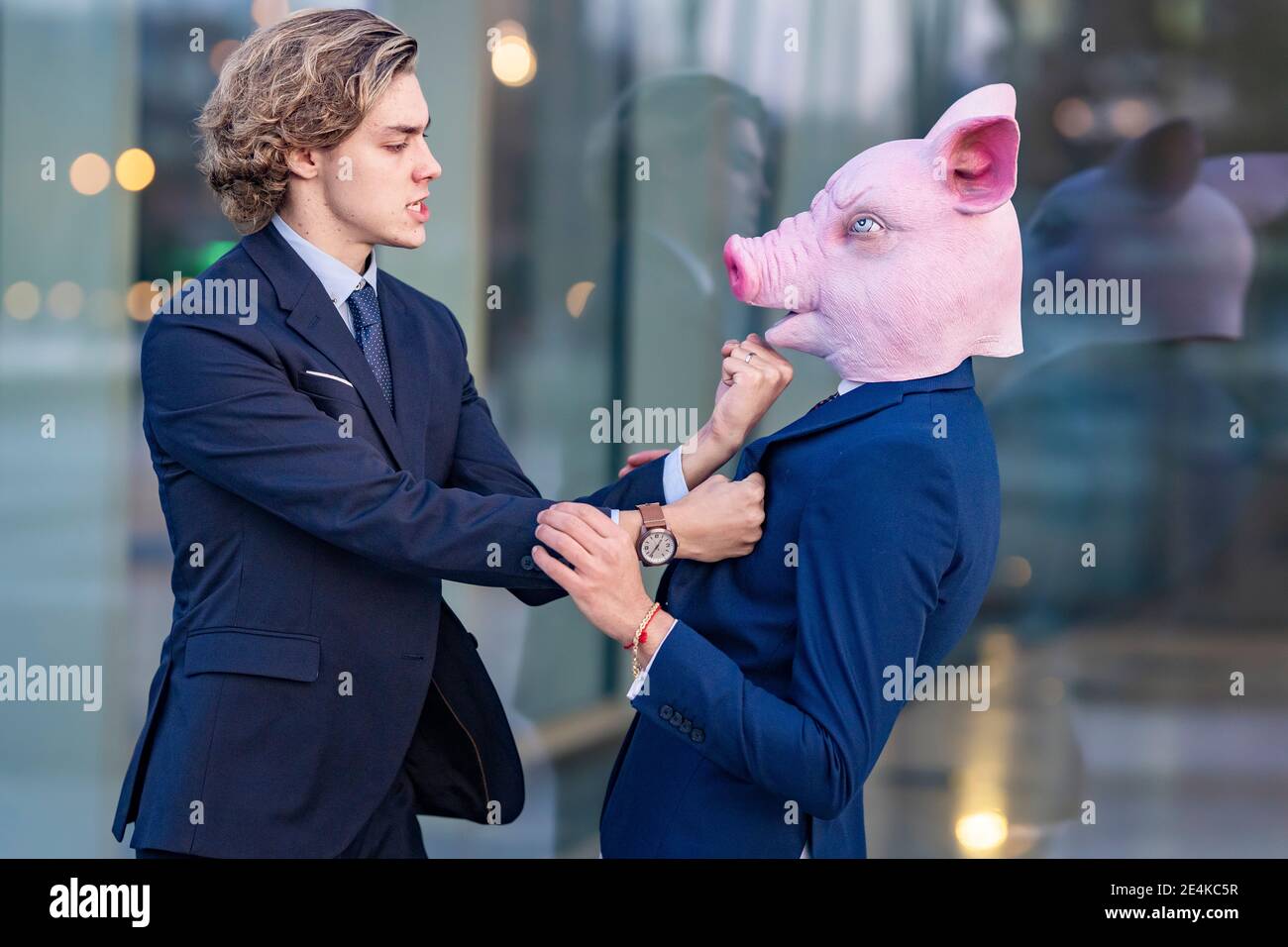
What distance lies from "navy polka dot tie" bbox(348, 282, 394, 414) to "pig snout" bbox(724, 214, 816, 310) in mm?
619

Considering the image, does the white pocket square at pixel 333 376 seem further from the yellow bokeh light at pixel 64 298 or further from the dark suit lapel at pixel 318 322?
the yellow bokeh light at pixel 64 298

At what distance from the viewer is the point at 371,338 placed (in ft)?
7.47

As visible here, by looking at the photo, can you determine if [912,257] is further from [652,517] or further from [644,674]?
[644,674]

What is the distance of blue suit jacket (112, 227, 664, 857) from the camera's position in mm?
2062

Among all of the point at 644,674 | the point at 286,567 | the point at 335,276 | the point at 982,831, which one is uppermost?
the point at 335,276

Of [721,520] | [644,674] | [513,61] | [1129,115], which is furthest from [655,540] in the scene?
[1129,115]

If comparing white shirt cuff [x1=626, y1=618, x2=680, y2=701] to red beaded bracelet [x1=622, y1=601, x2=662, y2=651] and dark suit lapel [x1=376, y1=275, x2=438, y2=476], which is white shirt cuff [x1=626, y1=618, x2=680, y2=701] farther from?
dark suit lapel [x1=376, y1=275, x2=438, y2=476]

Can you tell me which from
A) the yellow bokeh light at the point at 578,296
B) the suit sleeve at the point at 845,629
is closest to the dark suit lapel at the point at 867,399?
the suit sleeve at the point at 845,629

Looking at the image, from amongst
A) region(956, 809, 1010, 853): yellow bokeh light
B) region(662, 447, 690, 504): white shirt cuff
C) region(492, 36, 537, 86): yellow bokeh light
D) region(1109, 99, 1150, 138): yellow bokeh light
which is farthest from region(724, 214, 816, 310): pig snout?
region(1109, 99, 1150, 138): yellow bokeh light

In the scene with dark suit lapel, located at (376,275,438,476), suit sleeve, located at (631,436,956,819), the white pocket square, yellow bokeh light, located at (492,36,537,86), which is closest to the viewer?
suit sleeve, located at (631,436,956,819)

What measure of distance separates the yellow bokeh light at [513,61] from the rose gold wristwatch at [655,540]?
278 cm

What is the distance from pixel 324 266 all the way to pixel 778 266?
0.74m

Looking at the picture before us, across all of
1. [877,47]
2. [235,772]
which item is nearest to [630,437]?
[877,47]

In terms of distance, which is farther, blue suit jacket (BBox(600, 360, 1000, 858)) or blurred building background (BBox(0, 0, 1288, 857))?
blurred building background (BBox(0, 0, 1288, 857))
